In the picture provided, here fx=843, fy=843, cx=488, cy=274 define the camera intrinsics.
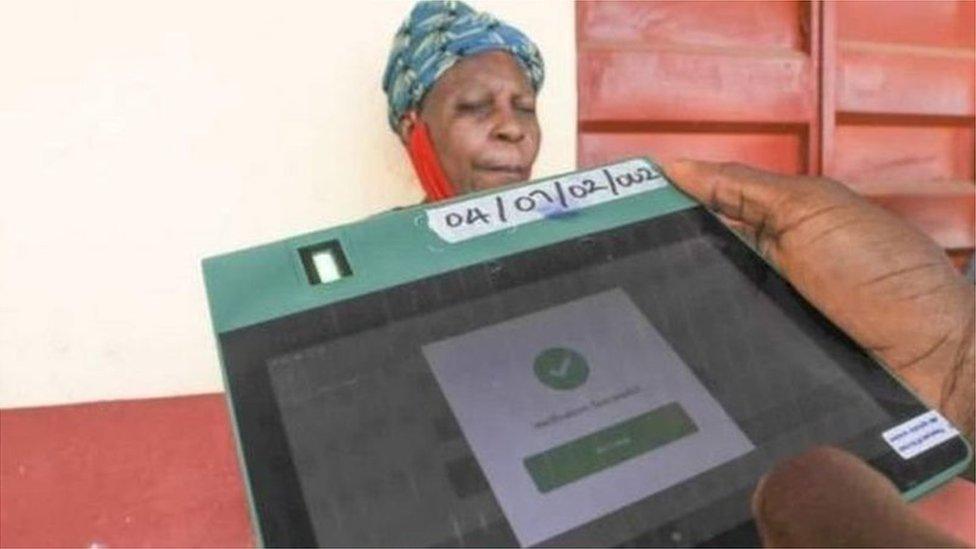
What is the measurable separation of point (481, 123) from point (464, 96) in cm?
4

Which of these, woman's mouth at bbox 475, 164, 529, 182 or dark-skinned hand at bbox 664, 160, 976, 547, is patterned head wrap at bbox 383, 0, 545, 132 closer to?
woman's mouth at bbox 475, 164, 529, 182

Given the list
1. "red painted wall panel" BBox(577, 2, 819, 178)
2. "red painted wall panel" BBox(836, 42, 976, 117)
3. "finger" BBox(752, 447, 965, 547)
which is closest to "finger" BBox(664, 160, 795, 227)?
"finger" BBox(752, 447, 965, 547)

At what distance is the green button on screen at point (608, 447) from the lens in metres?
0.44

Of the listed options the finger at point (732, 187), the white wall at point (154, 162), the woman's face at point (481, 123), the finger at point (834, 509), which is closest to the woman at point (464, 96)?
the woman's face at point (481, 123)

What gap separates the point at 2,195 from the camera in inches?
41.8

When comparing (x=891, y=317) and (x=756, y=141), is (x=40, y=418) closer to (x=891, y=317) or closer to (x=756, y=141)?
(x=891, y=317)

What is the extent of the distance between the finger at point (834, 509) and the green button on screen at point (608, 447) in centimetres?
18

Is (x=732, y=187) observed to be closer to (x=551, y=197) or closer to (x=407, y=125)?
(x=551, y=197)

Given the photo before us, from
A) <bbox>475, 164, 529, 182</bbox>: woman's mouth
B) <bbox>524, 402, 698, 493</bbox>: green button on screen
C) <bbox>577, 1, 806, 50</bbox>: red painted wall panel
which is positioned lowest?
<bbox>524, 402, 698, 493</bbox>: green button on screen

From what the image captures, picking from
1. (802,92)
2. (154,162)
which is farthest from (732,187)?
(802,92)

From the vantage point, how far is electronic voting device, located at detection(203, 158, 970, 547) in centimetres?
43

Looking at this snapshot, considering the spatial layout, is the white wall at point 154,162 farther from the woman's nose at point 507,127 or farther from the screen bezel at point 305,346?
the screen bezel at point 305,346

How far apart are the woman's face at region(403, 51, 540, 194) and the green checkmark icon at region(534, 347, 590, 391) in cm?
66

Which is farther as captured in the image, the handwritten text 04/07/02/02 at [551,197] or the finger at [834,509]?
the handwritten text 04/07/02/02 at [551,197]
